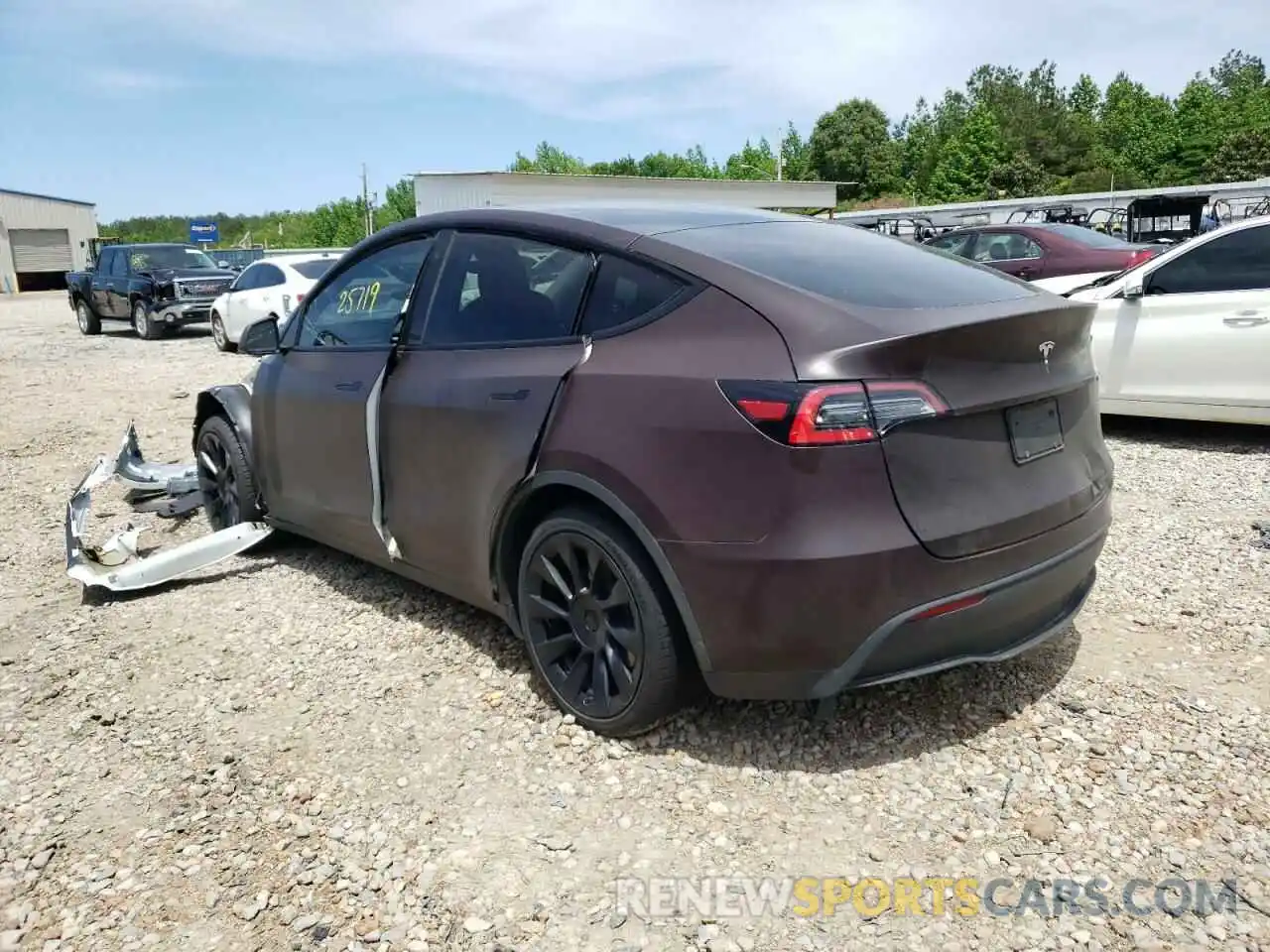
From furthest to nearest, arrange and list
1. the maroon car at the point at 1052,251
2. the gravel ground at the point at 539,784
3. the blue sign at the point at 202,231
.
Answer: the blue sign at the point at 202,231 → the maroon car at the point at 1052,251 → the gravel ground at the point at 539,784

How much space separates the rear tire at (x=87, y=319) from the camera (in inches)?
797

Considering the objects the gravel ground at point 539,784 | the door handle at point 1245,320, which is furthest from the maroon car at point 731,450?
the door handle at point 1245,320

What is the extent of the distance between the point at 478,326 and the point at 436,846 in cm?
176

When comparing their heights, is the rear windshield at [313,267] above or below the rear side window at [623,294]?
above

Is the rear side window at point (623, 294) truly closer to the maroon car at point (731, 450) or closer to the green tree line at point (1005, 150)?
the maroon car at point (731, 450)

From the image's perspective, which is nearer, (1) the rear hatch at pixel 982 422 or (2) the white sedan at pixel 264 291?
(1) the rear hatch at pixel 982 422

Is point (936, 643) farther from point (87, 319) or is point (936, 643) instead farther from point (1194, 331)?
point (87, 319)

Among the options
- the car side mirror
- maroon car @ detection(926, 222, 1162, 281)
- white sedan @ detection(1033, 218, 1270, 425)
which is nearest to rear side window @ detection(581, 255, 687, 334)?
the car side mirror

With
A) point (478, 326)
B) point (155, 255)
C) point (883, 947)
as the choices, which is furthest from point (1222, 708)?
point (155, 255)

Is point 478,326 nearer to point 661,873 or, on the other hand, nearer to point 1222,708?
point 661,873

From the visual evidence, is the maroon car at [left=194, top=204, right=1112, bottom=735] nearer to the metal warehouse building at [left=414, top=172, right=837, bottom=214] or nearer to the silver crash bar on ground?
the silver crash bar on ground

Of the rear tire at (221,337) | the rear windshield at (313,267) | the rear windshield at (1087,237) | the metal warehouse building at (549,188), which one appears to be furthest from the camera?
the metal warehouse building at (549,188)

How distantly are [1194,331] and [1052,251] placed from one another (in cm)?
517

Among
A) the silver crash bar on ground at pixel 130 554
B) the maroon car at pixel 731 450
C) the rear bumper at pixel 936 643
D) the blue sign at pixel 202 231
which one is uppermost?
the blue sign at pixel 202 231
